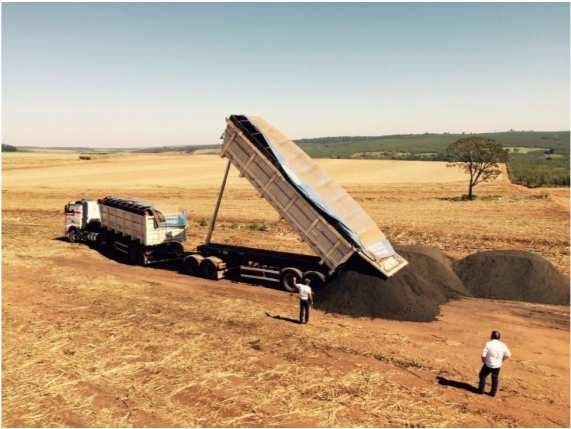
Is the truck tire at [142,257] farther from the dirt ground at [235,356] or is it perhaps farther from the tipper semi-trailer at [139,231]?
the dirt ground at [235,356]

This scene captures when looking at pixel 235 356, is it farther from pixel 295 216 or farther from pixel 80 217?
pixel 80 217

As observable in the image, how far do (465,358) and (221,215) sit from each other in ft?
86.1

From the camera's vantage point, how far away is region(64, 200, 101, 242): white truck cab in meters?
25.3

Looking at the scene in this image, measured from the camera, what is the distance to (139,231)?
67.5 ft

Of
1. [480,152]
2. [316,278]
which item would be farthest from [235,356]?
[480,152]

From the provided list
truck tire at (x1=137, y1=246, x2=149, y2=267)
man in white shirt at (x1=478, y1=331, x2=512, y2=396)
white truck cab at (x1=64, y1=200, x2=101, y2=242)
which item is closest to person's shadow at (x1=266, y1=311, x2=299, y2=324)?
man in white shirt at (x1=478, y1=331, x2=512, y2=396)

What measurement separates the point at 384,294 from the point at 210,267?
7.66 metres

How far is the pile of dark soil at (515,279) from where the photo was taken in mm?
16891

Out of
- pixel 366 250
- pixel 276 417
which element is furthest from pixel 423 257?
pixel 276 417

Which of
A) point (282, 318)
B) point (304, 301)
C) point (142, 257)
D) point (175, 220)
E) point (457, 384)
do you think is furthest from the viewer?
point (175, 220)

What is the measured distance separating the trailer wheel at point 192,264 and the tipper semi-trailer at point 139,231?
184 cm

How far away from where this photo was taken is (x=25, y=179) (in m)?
66.5

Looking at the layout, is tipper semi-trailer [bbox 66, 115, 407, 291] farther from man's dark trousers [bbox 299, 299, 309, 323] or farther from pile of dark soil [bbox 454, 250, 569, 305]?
pile of dark soil [bbox 454, 250, 569, 305]

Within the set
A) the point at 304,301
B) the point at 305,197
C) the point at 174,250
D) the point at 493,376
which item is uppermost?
the point at 305,197
